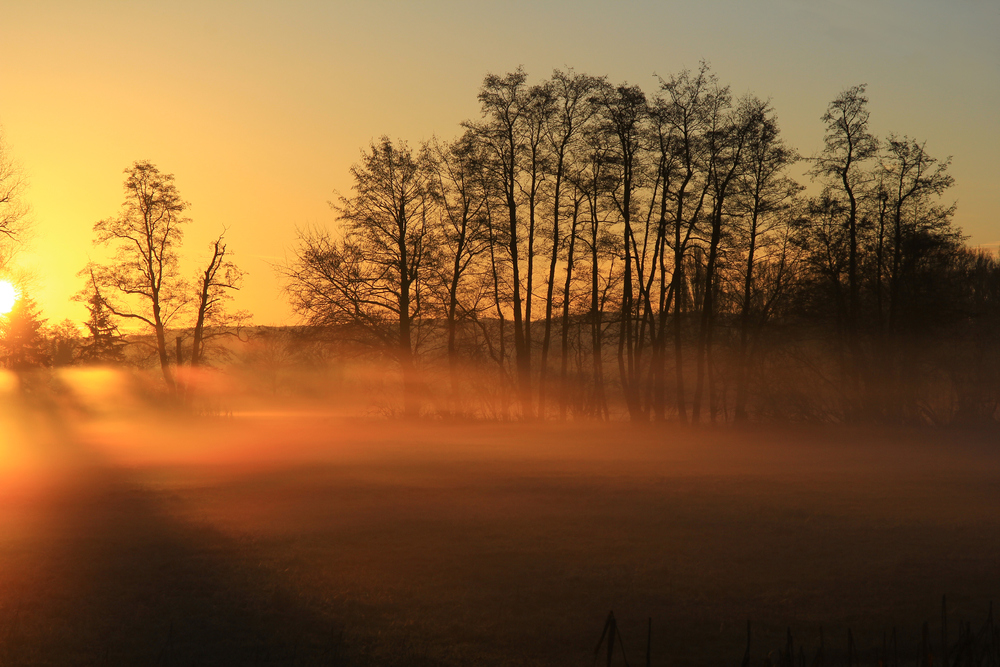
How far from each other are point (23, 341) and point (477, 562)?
3452 centimetres

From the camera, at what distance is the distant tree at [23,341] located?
33.1 meters

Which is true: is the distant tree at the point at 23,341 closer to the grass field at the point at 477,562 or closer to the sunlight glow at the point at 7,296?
the sunlight glow at the point at 7,296

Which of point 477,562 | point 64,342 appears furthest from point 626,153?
point 64,342

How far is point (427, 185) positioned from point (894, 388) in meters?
19.4

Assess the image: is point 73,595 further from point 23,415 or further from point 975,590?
point 23,415

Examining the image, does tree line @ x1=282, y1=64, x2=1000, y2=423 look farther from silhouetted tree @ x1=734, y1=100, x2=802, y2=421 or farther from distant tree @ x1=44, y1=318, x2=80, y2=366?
distant tree @ x1=44, y1=318, x2=80, y2=366

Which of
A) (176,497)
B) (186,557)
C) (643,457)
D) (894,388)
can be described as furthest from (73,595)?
(894,388)

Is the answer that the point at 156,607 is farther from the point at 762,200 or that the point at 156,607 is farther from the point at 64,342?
the point at 64,342

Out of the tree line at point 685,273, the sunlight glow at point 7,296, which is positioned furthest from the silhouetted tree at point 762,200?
the sunlight glow at point 7,296

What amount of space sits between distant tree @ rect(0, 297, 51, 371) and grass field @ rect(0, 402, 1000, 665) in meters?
19.4

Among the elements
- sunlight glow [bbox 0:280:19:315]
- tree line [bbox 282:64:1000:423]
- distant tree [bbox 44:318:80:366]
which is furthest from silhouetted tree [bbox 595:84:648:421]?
distant tree [bbox 44:318:80:366]

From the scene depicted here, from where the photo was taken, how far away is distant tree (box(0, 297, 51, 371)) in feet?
109

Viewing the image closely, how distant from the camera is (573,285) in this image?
33031mm

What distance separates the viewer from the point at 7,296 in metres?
24.8
